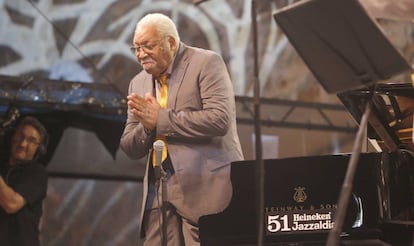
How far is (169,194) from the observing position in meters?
3.89

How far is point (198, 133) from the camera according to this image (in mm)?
3826

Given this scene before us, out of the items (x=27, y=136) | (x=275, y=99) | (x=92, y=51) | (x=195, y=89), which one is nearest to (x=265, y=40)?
(x=275, y=99)

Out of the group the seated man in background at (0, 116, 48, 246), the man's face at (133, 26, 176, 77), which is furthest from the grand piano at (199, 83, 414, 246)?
the seated man in background at (0, 116, 48, 246)

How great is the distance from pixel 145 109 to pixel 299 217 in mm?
833

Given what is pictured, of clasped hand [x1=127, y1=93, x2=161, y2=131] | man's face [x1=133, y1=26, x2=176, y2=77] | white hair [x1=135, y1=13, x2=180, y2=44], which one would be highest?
white hair [x1=135, y1=13, x2=180, y2=44]

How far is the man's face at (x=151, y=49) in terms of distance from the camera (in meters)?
3.88

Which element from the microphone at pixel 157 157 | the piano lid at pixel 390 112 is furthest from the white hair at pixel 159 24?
the piano lid at pixel 390 112

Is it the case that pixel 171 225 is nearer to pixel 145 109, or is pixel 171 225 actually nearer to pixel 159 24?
pixel 145 109

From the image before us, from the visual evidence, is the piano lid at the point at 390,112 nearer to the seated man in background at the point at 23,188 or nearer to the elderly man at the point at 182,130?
the elderly man at the point at 182,130

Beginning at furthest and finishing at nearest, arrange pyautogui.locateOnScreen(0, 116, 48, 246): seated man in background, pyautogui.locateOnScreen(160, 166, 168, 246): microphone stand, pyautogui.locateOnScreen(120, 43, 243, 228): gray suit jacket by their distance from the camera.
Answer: pyautogui.locateOnScreen(0, 116, 48, 246): seated man in background
pyautogui.locateOnScreen(120, 43, 243, 228): gray suit jacket
pyautogui.locateOnScreen(160, 166, 168, 246): microphone stand

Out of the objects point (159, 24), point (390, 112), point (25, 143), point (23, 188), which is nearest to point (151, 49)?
point (159, 24)

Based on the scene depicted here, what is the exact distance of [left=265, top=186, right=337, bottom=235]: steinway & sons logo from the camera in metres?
3.65

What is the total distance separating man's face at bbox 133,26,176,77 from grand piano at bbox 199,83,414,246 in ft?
1.98

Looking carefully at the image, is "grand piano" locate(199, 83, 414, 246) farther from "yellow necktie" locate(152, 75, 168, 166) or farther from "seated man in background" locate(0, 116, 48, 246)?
"seated man in background" locate(0, 116, 48, 246)
